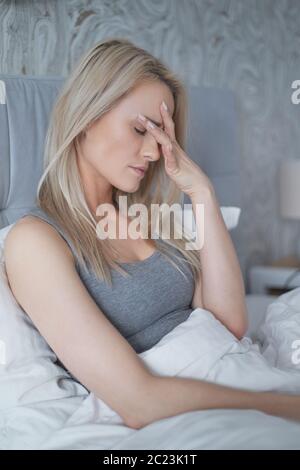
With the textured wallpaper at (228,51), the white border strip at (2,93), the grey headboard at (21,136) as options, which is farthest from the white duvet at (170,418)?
the textured wallpaper at (228,51)

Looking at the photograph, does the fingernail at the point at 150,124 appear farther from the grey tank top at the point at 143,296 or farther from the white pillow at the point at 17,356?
the white pillow at the point at 17,356

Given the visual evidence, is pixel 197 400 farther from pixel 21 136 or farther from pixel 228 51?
pixel 228 51

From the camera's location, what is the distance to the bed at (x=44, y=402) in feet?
3.10

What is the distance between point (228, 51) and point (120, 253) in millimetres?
1589

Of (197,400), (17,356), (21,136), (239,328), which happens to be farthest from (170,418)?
(21,136)

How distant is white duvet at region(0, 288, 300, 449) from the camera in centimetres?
95

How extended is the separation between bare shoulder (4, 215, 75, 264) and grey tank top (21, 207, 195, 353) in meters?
0.03

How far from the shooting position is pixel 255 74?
282cm

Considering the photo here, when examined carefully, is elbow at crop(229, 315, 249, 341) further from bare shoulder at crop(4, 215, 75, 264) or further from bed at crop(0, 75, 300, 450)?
bare shoulder at crop(4, 215, 75, 264)

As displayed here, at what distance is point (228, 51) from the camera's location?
107 inches

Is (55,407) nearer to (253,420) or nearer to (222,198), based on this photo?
(253,420)

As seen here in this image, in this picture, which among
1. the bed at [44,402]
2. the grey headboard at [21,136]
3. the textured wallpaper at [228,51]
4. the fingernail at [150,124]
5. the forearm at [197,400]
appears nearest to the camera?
the bed at [44,402]

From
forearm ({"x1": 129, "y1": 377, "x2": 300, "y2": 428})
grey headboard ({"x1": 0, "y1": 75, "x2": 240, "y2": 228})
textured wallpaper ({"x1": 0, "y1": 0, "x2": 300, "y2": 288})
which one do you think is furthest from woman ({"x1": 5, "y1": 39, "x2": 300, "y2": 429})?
textured wallpaper ({"x1": 0, "y1": 0, "x2": 300, "y2": 288})

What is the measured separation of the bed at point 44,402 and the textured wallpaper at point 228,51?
10.9 inches
